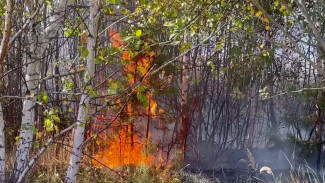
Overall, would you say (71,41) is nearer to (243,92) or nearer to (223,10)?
(243,92)

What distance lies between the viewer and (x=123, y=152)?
6754 mm

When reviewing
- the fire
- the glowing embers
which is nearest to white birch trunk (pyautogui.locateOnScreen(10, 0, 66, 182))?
the fire

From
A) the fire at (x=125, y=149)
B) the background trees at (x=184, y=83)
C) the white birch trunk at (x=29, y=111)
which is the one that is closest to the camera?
the white birch trunk at (x=29, y=111)

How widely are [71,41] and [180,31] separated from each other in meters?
5.91

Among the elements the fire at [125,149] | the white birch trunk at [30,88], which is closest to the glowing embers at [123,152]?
the fire at [125,149]

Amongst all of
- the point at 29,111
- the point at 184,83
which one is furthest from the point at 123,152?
the point at 29,111

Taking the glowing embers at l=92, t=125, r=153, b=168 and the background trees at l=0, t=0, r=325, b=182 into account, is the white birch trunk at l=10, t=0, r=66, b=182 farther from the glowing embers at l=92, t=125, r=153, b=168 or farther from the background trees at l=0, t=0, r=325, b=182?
the glowing embers at l=92, t=125, r=153, b=168

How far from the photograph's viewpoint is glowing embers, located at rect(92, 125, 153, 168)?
670 centimetres

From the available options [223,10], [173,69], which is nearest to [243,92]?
[173,69]

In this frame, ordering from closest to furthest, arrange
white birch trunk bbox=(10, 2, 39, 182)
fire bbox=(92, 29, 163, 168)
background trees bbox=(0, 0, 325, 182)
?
1. white birch trunk bbox=(10, 2, 39, 182)
2. background trees bbox=(0, 0, 325, 182)
3. fire bbox=(92, 29, 163, 168)

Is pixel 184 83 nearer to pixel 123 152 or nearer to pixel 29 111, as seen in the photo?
pixel 123 152

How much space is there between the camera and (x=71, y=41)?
31.7 ft

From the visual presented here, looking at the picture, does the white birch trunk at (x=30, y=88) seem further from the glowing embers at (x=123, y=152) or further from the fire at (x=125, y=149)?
the glowing embers at (x=123, y=152)

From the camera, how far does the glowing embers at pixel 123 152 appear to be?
670 centimetres
